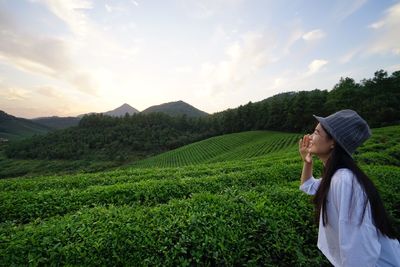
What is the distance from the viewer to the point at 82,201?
204 inches

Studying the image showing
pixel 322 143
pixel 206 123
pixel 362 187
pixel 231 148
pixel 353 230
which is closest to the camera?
pixel 353 230

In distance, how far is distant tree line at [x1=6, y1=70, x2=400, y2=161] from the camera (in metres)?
54.6

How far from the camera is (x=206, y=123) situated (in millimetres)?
111062

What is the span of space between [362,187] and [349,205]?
203mm

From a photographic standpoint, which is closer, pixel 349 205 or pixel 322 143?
pixel 349 205

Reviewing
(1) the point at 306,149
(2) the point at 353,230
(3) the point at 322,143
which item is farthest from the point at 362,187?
(1) the point at 306,149

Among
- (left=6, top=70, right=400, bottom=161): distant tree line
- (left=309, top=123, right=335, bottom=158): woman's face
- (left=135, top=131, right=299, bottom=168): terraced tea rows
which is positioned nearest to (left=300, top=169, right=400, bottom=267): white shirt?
(left=309, top=123, right=335, bottom=158): woman's face

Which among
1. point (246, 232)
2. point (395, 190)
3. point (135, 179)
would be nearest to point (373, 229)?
point (246, 232)

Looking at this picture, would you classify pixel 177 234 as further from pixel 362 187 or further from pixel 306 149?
pixel 362 187

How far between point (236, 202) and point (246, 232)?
778mm

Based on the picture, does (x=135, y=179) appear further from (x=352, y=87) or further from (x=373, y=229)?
(x=352, y=87)

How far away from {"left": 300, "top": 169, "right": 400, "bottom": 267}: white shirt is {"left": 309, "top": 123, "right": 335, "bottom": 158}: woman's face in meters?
0.29

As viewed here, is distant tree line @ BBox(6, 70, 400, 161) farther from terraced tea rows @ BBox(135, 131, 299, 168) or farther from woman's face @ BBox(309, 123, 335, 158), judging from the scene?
woman's face @ BBox(309, 123, 335, 158)

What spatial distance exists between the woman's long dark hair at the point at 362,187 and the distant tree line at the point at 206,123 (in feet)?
203
